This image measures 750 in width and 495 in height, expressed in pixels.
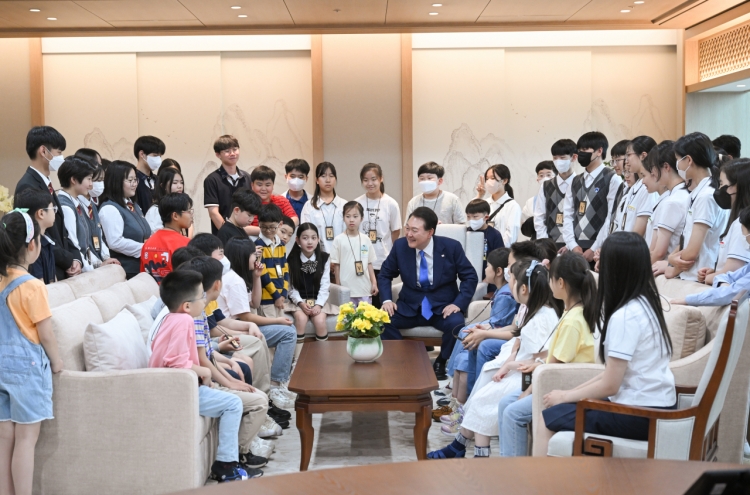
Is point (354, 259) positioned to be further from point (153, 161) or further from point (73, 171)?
point (73, 171)

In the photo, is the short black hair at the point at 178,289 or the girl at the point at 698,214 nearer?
the short black hair at the point at 178,289

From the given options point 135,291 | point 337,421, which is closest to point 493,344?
point 337,421

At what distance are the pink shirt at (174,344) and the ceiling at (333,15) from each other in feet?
14.4

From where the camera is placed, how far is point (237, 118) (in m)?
9.23

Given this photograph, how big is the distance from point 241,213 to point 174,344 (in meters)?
2.41

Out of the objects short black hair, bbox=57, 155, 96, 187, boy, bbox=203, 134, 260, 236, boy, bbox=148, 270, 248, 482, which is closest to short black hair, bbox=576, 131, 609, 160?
boy, bbox=203, 134, 260, 236

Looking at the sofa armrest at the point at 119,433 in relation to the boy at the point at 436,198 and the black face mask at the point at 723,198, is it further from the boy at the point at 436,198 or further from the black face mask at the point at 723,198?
the boy at the point at 436,198

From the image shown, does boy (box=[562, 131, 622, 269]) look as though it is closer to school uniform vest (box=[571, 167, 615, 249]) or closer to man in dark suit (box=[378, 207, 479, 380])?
school uniform vest (box=[571, 167, 615, 249])

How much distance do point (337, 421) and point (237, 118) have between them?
17.2ft

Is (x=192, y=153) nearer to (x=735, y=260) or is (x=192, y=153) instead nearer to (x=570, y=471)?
(x=735, y=260)

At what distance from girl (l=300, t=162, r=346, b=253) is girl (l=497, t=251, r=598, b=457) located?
3.55 metres

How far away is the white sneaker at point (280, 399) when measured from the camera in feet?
16.9

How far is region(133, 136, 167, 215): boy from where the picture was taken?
635 centimetres

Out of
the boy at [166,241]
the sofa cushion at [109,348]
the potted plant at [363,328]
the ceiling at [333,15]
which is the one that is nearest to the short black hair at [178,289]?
the sofa cushion at [109,348]
